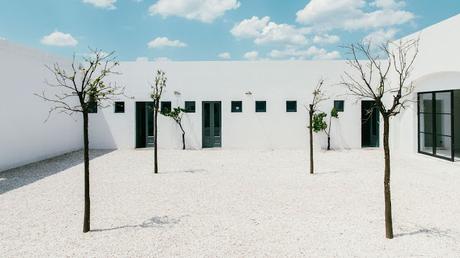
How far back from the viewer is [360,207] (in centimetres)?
751

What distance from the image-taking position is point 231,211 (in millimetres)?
7316

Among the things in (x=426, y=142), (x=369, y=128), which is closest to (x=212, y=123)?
(x=369, y=128)

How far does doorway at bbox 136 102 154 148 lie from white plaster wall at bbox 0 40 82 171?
3.98 m

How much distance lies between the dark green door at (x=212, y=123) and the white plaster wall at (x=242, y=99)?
392 millimetres

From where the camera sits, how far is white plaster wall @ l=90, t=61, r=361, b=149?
18.3 meters

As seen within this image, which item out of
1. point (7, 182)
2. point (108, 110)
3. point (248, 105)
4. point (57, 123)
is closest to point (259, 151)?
point (248, 105)

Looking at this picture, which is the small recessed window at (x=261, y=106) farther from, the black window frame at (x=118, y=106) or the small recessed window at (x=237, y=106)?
the black window frame at (x=118, y=106)

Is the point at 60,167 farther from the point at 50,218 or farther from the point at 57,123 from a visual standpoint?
the point at 50,218

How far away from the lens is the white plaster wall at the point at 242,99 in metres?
18.3

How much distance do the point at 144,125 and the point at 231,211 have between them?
13.2 m

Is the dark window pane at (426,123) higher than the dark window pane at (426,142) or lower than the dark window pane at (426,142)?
higher

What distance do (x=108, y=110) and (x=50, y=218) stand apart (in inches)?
489

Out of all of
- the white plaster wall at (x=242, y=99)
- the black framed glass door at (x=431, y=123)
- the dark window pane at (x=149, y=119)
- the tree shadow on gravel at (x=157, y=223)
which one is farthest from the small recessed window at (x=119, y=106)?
the black framed glass door at (x=431, y=123)

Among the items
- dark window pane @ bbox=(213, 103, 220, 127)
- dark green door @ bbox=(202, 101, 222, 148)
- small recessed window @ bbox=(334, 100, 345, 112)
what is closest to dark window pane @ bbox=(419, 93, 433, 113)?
small recessed window @ bbox=(334, 100, 345, 112)
